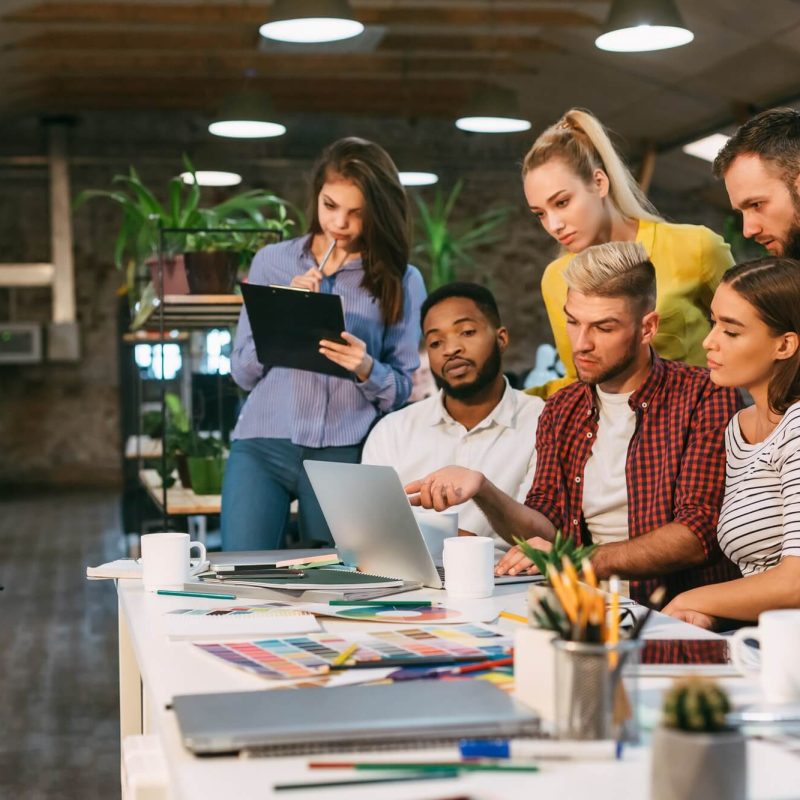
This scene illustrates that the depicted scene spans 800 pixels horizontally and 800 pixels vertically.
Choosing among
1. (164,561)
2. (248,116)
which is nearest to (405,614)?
(164,561)

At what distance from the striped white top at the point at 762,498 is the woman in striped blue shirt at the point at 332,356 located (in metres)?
1.07

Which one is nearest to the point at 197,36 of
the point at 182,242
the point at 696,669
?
the point at 182,242

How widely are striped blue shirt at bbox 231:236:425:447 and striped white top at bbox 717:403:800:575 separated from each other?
1.10 meters

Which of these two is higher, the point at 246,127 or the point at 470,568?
the point at 246,127

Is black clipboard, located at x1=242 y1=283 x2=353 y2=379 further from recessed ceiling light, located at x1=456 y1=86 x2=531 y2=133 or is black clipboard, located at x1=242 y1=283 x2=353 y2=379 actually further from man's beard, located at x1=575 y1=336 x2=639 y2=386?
recessed ceiling light, located at x1=456 y1=86 x2=531 y2=133

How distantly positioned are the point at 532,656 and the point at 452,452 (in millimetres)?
1594

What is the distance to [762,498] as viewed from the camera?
2064 millimetres

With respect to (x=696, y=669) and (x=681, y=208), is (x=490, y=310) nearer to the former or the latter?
(x=696, y=669)

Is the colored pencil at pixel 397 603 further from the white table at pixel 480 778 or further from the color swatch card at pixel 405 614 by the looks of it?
the white table at pixel 480 778

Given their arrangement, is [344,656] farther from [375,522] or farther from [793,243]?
[793,243]

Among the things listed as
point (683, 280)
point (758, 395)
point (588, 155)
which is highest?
point (588, 155)

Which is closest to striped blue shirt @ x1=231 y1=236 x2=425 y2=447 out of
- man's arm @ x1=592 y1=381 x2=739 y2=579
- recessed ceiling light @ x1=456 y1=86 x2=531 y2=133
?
man's arm @ x1=592 y1=381 x2=739 y2=579

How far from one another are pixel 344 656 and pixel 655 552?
870 millimetres

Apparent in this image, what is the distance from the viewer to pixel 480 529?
2.69 m
